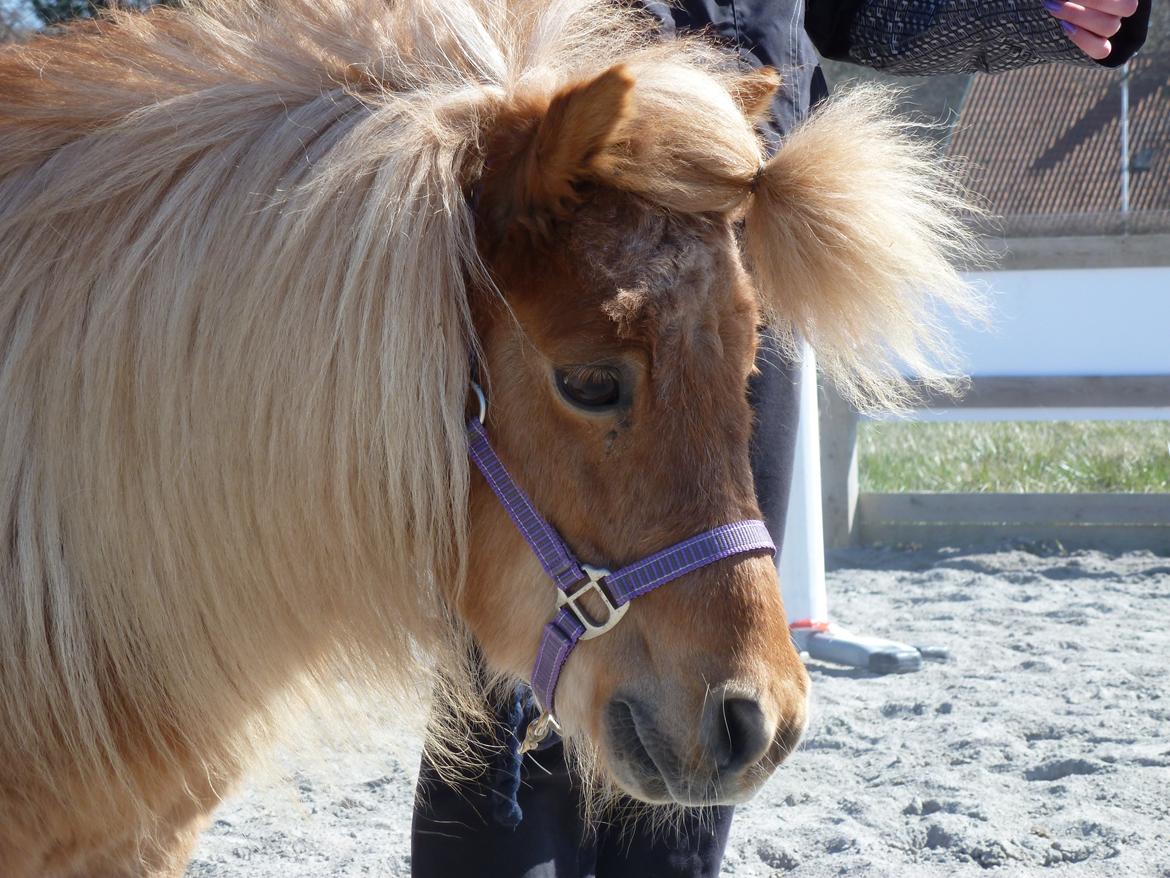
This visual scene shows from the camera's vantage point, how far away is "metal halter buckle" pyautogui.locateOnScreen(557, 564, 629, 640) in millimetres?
1503

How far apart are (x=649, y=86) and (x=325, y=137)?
42 cm

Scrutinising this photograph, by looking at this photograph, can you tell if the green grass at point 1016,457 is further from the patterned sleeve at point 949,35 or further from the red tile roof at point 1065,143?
the patterned sleeve at point 949,35

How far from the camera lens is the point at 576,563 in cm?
152

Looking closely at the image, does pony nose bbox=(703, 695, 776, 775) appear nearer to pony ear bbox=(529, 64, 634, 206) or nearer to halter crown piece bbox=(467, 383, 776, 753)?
halter crown piece bbox=(467, 383, 776, 753)

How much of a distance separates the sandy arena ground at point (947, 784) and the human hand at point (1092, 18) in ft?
5.36

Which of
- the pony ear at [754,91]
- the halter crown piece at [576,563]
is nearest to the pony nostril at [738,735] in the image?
the halter crown piece at [576,563]

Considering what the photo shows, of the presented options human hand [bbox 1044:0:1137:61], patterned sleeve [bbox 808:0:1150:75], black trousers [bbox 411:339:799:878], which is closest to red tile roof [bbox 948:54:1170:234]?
patterned sleeve [bbox 808:0:1150:75]

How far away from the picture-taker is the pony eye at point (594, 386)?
1.48 m

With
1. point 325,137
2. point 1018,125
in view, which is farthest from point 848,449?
point 325,137

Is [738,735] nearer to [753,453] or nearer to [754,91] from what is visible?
[753,453]

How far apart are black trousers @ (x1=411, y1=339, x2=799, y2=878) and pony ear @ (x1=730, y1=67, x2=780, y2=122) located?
390 mm

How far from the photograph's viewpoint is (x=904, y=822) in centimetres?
288

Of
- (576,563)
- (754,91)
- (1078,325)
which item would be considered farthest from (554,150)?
(1078,325)

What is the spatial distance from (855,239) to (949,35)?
0.68m
